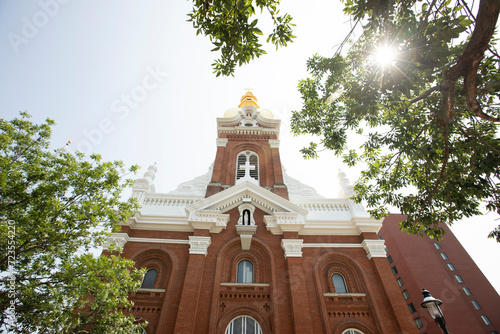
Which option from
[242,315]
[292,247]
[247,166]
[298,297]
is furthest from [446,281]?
[242,315]

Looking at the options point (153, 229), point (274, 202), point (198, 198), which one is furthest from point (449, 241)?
point (153, 229)

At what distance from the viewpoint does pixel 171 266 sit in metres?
13.1

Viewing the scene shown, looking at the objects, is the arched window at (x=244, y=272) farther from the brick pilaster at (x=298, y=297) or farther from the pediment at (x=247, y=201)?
the pediment at (x=247, y=201)

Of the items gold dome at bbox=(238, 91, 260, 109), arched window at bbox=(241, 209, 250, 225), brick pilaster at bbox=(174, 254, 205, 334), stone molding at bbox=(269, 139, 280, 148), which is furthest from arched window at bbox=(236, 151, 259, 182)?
brick pilaster at bbox=(174, 254, 205, 334)

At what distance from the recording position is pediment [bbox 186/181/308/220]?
14.6m

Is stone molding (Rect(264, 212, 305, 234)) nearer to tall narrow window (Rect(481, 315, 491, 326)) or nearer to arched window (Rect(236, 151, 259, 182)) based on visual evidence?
arched window (Rect(236, 151, 259, 182))

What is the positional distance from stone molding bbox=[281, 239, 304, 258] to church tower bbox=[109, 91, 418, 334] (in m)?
0.05

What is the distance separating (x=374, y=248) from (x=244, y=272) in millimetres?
6553

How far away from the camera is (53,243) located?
8.77 m

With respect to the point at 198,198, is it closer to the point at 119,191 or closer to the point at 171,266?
the point at 171,266

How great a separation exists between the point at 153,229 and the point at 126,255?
5.69 ft

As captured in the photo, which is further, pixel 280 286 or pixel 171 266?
pixel 171 266

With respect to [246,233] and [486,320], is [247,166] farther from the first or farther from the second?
[486,320]

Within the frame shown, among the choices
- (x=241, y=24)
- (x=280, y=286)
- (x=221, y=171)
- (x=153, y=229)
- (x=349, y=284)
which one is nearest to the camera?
(x=241, y=24)
